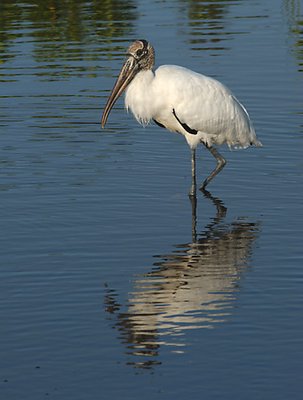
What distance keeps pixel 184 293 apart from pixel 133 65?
14.2 feet

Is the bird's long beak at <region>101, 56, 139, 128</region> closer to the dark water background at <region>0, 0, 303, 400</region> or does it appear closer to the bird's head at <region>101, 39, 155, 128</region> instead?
the bird's head at <region>101, 39, 155, 128</region>

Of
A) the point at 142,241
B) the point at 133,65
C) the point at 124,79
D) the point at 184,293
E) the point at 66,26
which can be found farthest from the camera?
the point at 66,26

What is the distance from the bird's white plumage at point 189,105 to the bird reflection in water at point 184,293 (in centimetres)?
187

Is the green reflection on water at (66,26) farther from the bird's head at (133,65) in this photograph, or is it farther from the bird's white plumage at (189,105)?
the bird's white plumage at (189,105)

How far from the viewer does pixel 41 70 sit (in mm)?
19578

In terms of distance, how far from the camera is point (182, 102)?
44.1 ft

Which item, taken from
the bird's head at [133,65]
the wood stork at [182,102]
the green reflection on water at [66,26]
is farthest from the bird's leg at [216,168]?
the green reflection on water at [66,26]

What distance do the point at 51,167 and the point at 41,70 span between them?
5.81 metres

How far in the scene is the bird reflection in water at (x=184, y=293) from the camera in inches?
351

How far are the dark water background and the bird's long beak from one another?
675 millimetres

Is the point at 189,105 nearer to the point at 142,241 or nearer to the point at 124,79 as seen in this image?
the point at 124,79

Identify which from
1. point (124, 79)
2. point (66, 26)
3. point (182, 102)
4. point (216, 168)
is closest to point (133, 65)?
point (124, 79)

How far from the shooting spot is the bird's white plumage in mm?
13430

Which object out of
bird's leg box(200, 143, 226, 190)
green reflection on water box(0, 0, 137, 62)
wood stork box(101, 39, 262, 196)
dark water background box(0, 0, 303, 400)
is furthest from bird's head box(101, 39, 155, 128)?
green reflection on water box(0, 0, 137, 62)
